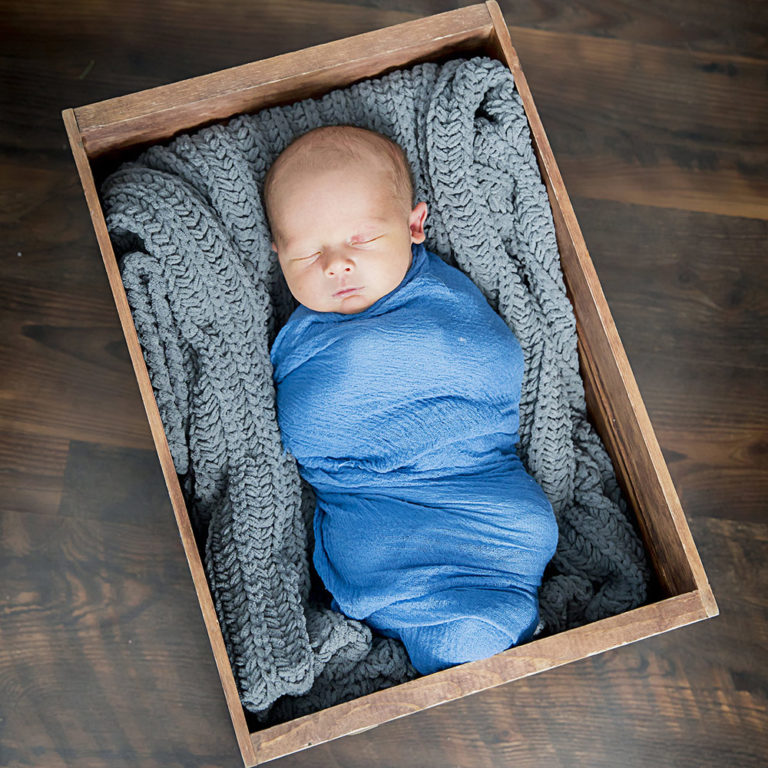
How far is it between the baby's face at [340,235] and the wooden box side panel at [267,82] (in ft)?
0.47

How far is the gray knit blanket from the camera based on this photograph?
39.6 inches

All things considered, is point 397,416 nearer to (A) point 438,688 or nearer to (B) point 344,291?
(B) point 344,291

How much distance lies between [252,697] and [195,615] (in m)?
0.29

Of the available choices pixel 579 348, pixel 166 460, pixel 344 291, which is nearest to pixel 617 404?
pixel 579 348

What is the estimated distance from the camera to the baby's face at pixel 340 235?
3.21 feet

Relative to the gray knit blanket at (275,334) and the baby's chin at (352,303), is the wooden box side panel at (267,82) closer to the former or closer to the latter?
the gray knit blanket at (275,334)

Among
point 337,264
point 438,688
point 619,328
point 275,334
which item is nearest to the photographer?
point 438,688

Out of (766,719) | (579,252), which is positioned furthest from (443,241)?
(766,719)

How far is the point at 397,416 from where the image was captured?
103cm

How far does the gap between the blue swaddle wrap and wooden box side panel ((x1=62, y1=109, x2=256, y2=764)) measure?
0.18 metres

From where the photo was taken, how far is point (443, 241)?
44.4 inches

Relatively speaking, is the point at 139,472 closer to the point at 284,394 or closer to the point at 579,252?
the point at 284,394

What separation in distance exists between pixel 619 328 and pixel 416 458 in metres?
0.48

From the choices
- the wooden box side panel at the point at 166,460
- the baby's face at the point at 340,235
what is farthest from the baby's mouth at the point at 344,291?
the wooden box side panel at the point at 166,460
